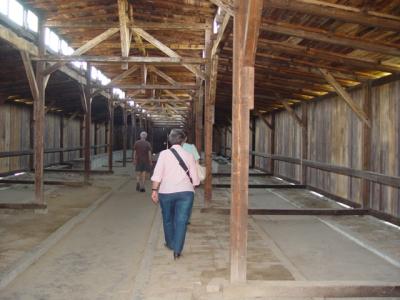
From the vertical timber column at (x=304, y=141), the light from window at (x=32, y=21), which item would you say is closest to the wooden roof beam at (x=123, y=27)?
the light from window at (x=32, y=21)

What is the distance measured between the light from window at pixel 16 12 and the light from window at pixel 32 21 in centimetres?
21

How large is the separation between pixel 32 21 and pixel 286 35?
5.99m

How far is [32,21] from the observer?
10.7m

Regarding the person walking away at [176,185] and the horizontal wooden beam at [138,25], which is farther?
the horizontal wooden beam at [138,25]

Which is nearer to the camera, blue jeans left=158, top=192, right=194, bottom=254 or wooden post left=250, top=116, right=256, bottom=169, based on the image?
blue jeans left=158, top=192, right=194, bottom=254

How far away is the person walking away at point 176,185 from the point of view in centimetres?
599

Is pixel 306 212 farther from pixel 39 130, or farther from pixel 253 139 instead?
pixel 253 139

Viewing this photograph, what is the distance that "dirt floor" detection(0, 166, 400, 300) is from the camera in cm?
508

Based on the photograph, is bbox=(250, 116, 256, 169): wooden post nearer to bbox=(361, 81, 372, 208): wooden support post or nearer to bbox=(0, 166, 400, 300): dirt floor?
bbox=(0, 166, 400, 300): dirt floor

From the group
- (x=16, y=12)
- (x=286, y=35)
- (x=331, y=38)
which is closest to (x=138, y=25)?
(x=16, y=12)

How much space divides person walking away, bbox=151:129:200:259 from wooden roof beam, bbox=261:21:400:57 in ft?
8.26

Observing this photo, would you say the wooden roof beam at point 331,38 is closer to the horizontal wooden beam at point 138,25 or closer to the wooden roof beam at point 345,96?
the wooden roof beam at point 345,96

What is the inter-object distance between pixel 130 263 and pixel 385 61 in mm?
5521

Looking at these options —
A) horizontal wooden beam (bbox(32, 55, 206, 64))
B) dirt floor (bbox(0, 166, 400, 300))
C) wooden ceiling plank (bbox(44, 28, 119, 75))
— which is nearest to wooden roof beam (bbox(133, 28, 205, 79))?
horizontal wooden beam (bbox(32, 55, 206, 64))
